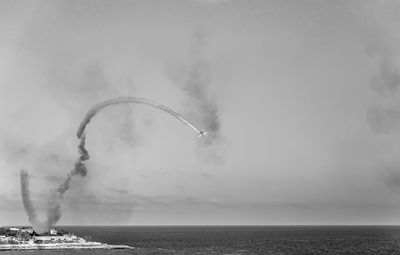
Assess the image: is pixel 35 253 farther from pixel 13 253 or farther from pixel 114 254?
pixel 114 254

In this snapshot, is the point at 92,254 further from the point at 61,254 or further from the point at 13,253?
the point at 13,253

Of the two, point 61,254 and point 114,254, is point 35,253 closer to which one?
point 61,254

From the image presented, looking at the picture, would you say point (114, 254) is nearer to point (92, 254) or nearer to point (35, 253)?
point (92, 254)

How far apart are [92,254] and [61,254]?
10746 millimetres

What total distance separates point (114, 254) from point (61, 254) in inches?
726

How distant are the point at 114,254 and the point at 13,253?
116 ft

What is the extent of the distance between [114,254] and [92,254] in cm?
816

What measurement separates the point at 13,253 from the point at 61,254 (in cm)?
1721

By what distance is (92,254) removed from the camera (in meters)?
195

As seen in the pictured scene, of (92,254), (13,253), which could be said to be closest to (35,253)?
(13,253)

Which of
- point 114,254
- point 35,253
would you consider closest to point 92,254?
point 114,254

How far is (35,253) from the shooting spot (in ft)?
642

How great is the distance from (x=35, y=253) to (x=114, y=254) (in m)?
27.5

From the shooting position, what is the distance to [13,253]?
196 meters
